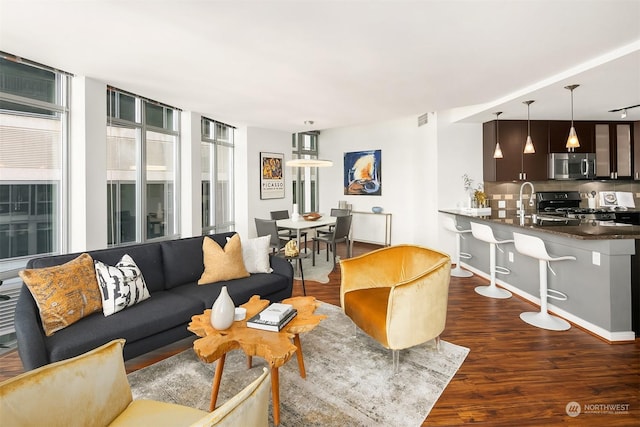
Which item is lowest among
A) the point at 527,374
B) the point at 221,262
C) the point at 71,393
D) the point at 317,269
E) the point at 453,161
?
the point at 527,374

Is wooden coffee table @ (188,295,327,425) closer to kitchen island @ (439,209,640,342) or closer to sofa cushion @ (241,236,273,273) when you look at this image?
sofa cushion @ (241,236,273,273)

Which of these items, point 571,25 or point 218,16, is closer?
point 218,16

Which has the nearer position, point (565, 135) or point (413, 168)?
point (565, 135)

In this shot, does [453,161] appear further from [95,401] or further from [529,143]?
[95,401]

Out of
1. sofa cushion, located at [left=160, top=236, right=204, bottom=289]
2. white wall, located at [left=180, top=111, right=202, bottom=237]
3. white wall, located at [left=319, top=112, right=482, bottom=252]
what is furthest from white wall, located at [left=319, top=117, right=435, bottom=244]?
sofa cushion, located at [left=160, top=236, right=204, bottom=289]

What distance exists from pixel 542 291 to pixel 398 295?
200 cm

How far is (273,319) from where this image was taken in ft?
7.18

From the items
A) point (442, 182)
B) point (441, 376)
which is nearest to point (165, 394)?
point (441, 376)

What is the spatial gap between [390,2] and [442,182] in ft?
13.3

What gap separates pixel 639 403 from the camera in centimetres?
212

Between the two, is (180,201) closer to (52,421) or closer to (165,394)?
(165,394)

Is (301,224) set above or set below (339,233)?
above

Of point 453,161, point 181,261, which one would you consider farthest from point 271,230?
point 453,161

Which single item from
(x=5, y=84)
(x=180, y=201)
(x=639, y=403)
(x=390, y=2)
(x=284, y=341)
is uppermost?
(x=390, y=2)
